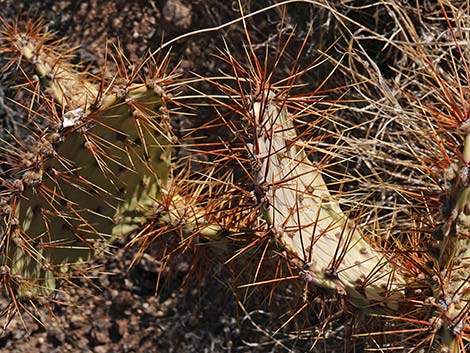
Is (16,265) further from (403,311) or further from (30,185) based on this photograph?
(403,311)

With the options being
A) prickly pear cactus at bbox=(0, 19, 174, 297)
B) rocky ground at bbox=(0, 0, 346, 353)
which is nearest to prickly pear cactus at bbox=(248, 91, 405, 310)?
prickly pear cactus at bbox=(0, 19, 174, 297)

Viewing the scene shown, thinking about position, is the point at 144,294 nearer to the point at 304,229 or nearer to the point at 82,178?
the point at 82,178

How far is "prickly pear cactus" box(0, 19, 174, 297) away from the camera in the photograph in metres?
1.58

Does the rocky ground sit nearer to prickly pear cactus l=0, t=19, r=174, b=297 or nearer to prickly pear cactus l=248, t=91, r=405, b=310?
prickly pear cactus l=0, t=19, r=174, b=297

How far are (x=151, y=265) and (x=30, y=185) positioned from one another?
86cm

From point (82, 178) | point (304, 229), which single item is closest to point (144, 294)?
point (82, 178)

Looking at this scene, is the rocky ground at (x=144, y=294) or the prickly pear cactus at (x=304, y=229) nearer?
the prickly pear cactus at (x=304, y=229)

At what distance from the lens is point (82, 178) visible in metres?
1.64

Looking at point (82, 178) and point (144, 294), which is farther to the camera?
point (144, 294)

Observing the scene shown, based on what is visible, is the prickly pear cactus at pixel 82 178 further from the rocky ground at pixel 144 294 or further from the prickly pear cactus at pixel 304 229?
the rocky ground at pixel 144 294

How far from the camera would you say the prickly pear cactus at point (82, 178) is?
5.18 ft

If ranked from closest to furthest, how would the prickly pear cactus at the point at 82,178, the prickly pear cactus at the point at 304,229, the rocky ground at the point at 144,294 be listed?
the prickly pear cactus at the point at 304,229, the prickly pear cactus at the point at 82,178, the rocky ground at the point at 144,294

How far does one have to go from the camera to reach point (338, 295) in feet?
4.80

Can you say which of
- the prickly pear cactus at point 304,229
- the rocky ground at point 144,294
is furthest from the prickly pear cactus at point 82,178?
the rocky ground at point 144,294
